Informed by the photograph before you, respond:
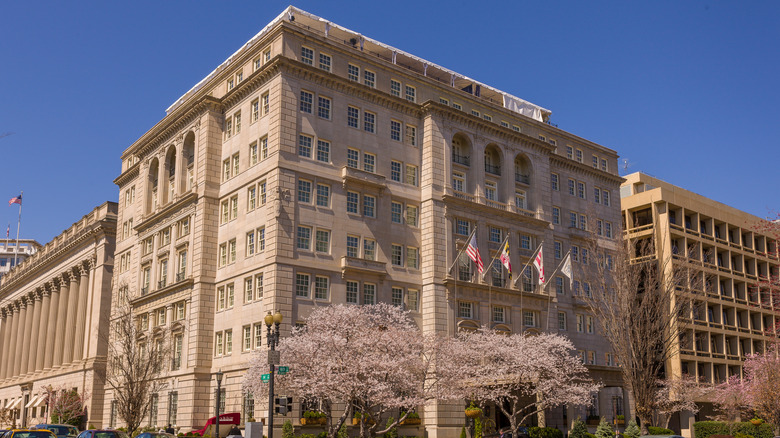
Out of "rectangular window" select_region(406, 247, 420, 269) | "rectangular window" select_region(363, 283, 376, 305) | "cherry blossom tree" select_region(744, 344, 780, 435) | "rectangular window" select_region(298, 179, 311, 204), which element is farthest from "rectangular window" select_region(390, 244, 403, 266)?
"cherry blossom tree" select_region(744, 344, 780, 435)

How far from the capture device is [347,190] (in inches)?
2340

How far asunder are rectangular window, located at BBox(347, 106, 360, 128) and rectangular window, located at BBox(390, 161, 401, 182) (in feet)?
15.0

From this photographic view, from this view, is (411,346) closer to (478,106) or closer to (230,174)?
(230,174)

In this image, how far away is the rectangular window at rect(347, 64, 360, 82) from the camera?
62169 mm

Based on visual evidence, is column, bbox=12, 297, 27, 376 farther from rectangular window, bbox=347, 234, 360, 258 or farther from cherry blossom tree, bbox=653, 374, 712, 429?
cherry blossom tree, bbox=653, 374, 712, 429

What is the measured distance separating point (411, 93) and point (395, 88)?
184 centimetres

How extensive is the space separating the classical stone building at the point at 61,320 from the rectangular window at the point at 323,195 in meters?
32.4

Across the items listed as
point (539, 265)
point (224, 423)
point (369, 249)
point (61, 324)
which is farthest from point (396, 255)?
point (61, 324)

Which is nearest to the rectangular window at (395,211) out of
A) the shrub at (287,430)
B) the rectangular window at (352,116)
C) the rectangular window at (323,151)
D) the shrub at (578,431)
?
the rectangular window at (323,151)

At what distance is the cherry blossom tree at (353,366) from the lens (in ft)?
140

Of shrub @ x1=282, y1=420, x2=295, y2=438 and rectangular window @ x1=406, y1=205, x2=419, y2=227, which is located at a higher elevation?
rectangular window @ x1=406, y1=205, x2=419, y2=227

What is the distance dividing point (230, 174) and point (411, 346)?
23516 millimetres

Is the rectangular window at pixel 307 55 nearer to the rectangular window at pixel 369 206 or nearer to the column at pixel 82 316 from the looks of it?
the rectangular window at pixel 369 206

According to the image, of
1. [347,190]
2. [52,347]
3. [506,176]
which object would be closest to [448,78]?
[506,176]
